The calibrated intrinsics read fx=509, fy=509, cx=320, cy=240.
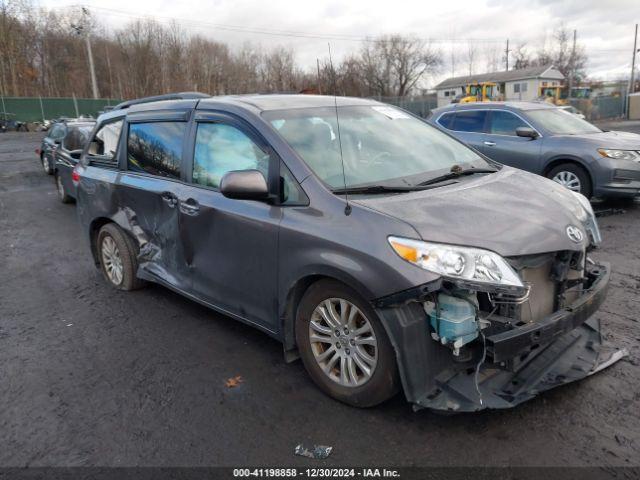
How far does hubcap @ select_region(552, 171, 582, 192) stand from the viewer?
8234 millimetres

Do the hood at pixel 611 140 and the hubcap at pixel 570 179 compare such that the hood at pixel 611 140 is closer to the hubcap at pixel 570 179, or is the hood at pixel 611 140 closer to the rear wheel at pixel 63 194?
the hubcap at pixel 570 179

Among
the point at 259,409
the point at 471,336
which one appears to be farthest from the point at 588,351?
the point at 259,409

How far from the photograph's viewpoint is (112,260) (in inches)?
210

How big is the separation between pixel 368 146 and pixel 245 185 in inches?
40.0

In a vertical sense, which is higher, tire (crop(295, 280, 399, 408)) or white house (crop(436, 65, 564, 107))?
white house (crop(436, 65, 564, 107))

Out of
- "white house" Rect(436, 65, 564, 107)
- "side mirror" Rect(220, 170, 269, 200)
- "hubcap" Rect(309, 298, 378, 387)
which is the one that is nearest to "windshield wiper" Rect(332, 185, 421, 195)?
"side mirror" Rect(220, 170, 269, 200)

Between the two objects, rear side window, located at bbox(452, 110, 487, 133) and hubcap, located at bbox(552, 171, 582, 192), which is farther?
rear side window, located at bbox(452, 110, 487, 133)

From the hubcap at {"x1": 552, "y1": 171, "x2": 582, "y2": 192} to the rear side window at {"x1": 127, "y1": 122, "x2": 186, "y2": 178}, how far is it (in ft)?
21.6

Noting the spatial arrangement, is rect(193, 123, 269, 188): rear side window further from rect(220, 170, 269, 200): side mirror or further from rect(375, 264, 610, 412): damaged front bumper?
rect(375, 264, 610, 412): damaged front bumper

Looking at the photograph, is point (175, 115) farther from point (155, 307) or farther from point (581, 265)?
point (581, 265)

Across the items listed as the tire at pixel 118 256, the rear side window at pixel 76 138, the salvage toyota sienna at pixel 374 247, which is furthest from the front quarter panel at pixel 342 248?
the rear side window at pixel 76 138

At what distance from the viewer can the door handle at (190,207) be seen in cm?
386

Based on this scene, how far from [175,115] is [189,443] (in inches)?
104

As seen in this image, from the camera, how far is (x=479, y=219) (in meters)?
2.85
